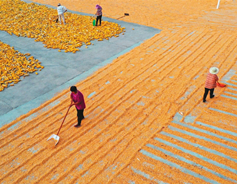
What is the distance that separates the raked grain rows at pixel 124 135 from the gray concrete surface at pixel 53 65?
50cm

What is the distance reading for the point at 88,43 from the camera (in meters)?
10.7

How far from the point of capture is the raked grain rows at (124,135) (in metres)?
4.39

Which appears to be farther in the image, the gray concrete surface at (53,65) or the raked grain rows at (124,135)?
the gray concrete surface at (53,65)

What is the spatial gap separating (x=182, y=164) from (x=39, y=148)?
3.25 m

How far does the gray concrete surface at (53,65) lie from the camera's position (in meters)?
6.70

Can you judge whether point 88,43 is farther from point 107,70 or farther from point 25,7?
point 25,7

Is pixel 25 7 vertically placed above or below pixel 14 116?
above

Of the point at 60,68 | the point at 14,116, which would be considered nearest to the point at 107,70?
the point at 60,68

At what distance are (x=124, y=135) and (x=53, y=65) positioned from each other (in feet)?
16.5

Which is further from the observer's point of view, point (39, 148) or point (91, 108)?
point (91, 108)

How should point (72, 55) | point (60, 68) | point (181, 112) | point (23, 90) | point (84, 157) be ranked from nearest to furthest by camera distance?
point (84, 157)
point (181, 112)
point (23, 90)
point (60, 68)
point (72, 55)

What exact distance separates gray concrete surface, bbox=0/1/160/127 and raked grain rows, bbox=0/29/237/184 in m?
0.50

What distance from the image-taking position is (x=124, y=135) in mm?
5312

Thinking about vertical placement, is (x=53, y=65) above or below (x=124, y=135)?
above
